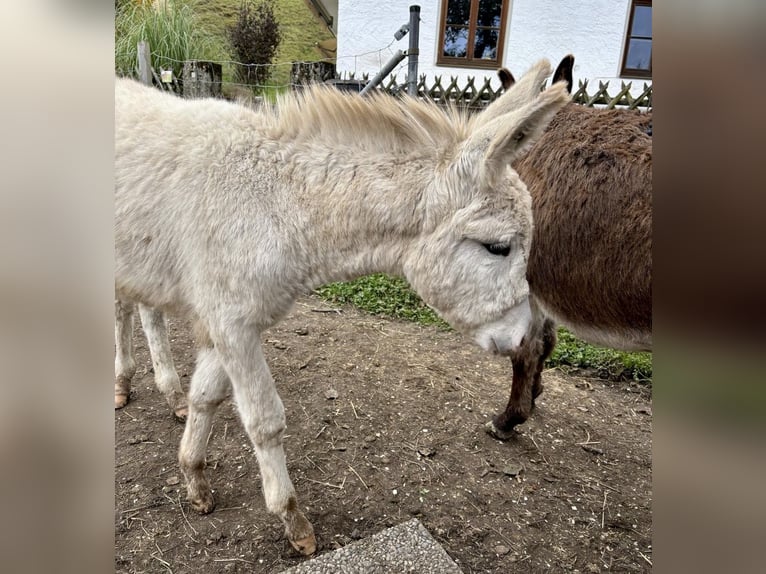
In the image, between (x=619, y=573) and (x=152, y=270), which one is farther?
(x=619, y=573)

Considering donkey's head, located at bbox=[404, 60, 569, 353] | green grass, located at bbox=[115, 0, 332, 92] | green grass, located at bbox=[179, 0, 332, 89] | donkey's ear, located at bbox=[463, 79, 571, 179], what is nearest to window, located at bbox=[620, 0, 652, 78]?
green grass, located at bbox=[115, 0, 332, 92]

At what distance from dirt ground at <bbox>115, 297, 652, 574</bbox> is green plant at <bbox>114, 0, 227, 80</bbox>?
15.9 ft

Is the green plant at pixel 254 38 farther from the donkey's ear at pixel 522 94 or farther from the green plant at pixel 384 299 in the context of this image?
the donkey's ear at pixel 522 94

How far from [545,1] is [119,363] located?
8.62 m

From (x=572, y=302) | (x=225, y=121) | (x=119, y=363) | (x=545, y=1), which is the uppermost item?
(x=545, y=1)

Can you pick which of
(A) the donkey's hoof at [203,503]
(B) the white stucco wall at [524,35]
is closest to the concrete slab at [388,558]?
(A) the donkey's hoof at [203,503]

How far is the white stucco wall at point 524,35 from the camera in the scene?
7867 mm

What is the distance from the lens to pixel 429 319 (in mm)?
4707

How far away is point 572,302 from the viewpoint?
233cm

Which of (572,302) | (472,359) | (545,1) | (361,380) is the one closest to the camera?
(572,302)

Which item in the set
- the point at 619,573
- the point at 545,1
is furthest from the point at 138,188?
the point at 545,1

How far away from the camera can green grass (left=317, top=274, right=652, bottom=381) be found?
158 inches
